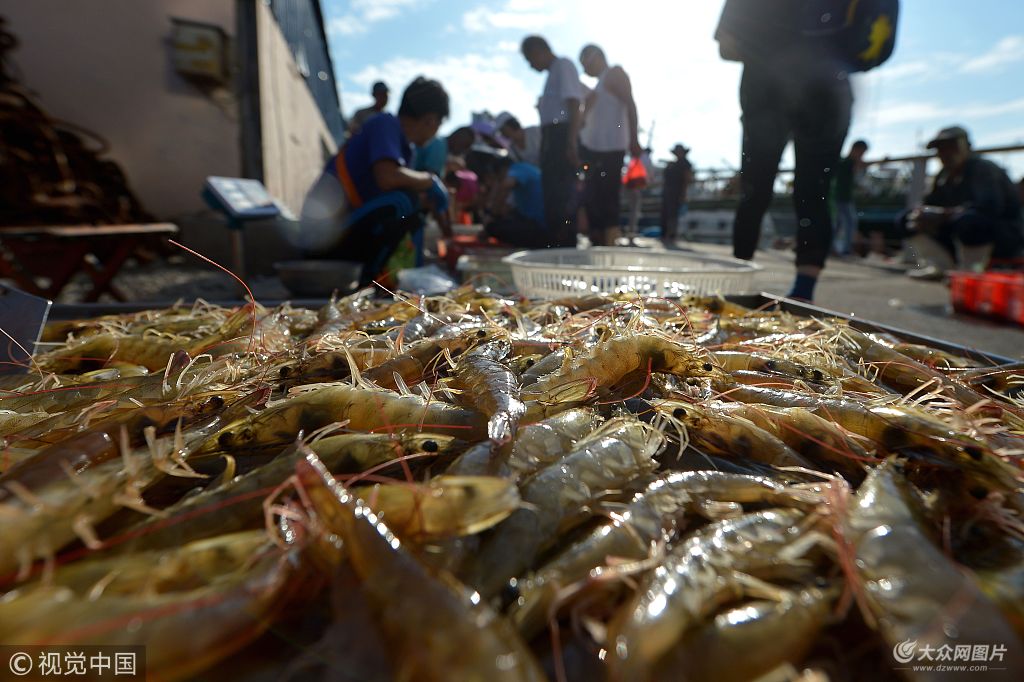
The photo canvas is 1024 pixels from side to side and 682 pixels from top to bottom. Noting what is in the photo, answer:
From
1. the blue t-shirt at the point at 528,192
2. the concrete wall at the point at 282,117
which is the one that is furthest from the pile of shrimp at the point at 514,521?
the concrete wall at the point at 282,117

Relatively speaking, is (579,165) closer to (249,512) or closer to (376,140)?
(376,140)

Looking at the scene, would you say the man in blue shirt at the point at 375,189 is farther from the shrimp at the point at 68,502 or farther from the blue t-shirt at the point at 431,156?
the shrimp at the point at 68,502

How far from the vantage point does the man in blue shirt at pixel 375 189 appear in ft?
15.3

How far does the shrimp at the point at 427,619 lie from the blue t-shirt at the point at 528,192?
674 centimetres

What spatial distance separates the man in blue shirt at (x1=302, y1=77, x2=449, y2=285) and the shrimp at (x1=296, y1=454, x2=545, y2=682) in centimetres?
433

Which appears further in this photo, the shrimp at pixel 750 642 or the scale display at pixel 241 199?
the scale display at pixel 241 199

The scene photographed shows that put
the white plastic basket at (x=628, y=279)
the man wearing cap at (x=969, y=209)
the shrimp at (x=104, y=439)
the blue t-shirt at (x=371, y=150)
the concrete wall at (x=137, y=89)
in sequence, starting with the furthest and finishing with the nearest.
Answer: the man wearing cap at (x=969, y=209) → the concrete wall at (x=137, y=89) → the blue t-shirt at (x=371, y=150) → the white plastic basket at (x=628, y=279) → the shrimp at (x=104, y=439)

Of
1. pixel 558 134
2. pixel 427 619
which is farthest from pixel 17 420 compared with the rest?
pixel 558 134

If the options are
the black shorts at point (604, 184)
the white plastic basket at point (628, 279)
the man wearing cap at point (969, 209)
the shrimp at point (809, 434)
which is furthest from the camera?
the man wearing cap at point (969, 209)

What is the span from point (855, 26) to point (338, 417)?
13.8 ft

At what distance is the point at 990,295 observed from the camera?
496 cm

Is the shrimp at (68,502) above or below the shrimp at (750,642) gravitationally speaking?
above

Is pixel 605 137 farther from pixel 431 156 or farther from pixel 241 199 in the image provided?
pixel 241 199

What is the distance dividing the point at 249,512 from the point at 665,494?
0.80 meters
